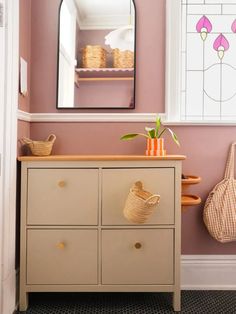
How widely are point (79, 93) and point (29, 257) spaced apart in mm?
1160

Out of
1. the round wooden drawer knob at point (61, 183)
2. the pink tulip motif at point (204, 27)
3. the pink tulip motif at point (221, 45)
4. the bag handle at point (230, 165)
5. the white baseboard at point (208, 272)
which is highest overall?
the pink tulip motif at point (204, 27)

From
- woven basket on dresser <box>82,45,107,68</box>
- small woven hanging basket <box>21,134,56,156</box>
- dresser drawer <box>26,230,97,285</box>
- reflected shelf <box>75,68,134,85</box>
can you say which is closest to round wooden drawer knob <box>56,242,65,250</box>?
dresser drawer <box>26,230,97,285</box>

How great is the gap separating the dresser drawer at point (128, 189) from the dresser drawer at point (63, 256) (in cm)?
17

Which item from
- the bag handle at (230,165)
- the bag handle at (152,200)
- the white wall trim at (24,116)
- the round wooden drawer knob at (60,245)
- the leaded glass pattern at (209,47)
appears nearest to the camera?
the bag handle at (152,200)

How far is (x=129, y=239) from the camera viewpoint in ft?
6.40

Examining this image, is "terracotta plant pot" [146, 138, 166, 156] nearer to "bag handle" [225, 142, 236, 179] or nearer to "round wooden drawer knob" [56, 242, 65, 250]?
"bag handle" [225, 142, 236, 179]

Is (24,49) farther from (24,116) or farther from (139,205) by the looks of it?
(139,205)

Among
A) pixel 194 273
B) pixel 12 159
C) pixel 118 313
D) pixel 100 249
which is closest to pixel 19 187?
pixel 12 159

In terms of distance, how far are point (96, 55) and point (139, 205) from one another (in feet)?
3.83

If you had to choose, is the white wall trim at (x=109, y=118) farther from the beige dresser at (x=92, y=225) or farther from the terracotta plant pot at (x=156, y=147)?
the beige dresser at (x=92, y=225)

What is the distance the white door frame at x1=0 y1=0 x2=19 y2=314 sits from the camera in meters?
1.83

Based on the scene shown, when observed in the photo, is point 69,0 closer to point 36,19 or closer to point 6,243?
point 36,19

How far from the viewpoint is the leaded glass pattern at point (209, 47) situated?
8.01ft

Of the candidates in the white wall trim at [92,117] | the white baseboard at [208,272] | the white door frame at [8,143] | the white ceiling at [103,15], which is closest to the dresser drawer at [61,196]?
the white door frame at [8,143]
